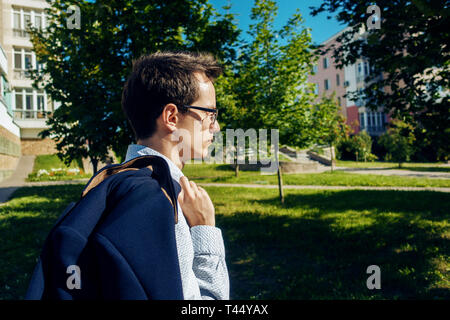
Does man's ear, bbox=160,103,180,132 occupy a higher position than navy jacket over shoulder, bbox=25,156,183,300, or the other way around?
man's ear, bbox=160,103,180,132

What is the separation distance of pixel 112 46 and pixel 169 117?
661 centimetres

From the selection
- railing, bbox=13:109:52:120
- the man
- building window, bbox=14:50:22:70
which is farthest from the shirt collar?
building window, bbox=14:50:22:70

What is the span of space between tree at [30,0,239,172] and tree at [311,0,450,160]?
107 inches

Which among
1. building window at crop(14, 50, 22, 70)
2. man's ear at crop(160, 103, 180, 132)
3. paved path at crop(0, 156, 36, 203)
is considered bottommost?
paved path at crop(0, 156, 36, 203)

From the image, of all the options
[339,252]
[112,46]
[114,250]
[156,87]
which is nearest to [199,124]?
[156,87]

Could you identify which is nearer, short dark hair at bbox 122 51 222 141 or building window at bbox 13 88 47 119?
short dark hair at bbox 122 51 222 141

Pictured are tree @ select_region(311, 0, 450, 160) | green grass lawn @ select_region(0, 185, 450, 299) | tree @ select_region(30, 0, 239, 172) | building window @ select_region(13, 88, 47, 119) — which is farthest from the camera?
building window @ select_region(13, 88, 47, 119)

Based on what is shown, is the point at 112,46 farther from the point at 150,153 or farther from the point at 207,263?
the point at 207,263

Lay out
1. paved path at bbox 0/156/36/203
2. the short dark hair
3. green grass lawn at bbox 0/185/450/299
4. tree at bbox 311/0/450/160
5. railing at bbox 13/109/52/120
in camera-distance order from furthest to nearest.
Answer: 1. railing at bbox 13/109/52/120
2. paved path at bbox 0/156/36/203
3. green grass lawn at bbox 0/185/450/299
4. tree at bbox 311/0/450/160
5. the short dark hair

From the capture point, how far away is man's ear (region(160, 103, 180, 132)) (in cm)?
140

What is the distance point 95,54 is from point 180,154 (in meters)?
6.74

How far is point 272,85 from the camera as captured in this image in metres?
8.80

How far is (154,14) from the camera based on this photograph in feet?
22.2

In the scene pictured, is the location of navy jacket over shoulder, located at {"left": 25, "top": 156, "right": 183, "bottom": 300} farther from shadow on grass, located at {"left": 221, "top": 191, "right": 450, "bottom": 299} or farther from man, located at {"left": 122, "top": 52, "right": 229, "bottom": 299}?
shadow on grass, located at {"left": 221, "top": 191, "right": 450, "bottom": 299}
